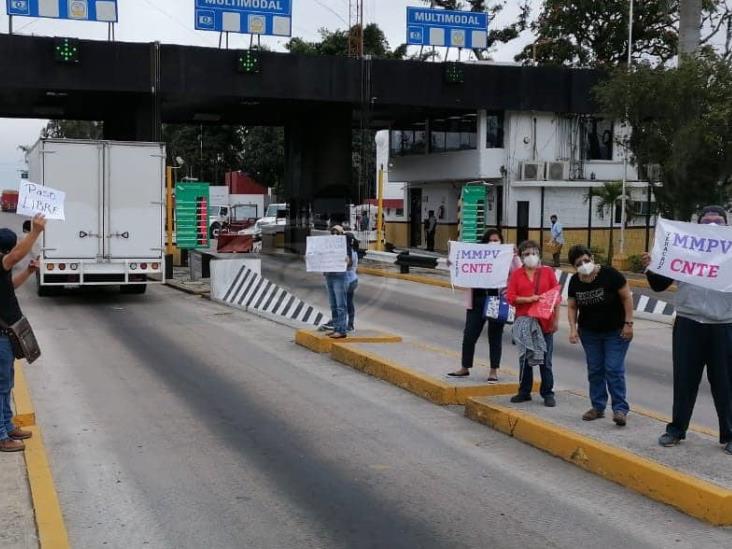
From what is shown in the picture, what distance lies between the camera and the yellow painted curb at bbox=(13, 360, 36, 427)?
7855 millimetres

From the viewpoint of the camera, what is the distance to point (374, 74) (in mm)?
29312

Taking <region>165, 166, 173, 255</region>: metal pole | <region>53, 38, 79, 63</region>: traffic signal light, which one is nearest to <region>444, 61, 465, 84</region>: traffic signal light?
<region>165, 166, 173, 255</region>: metal pole

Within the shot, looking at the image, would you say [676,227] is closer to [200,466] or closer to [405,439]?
[405,439]

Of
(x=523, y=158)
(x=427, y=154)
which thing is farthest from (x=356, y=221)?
(x=523, y=158)

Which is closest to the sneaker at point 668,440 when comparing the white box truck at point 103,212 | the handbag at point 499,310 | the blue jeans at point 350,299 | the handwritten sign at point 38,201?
the handbag at point 499,310

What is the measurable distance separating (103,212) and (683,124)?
594 inches

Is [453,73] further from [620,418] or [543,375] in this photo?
[620,418]

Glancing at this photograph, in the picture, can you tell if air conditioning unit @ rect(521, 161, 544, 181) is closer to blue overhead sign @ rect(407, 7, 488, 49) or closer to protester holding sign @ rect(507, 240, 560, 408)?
blue overhead sign @ rect(407, 7, 488, 49)

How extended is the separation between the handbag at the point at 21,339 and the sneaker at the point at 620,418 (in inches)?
194

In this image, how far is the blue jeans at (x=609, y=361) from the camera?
24.5 feet

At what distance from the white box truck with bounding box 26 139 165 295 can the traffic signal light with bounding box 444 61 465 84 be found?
14298 mm

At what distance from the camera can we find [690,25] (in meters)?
25.2

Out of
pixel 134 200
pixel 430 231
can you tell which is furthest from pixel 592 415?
pixel 430 231

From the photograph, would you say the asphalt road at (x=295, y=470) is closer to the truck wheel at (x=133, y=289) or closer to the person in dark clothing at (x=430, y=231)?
the truck wheel at (x=133, y=289)
